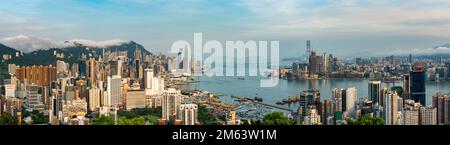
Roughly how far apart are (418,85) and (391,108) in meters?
0.25

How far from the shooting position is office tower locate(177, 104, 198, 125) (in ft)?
6.03

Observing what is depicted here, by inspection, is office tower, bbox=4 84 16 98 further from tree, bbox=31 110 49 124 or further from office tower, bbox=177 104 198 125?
office tower, bbox=177 104 198 125

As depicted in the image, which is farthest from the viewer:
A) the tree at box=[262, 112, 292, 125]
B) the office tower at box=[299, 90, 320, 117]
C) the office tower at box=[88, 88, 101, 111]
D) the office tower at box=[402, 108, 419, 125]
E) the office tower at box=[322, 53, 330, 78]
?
the office tower at box=[88, 88, 101, 111]

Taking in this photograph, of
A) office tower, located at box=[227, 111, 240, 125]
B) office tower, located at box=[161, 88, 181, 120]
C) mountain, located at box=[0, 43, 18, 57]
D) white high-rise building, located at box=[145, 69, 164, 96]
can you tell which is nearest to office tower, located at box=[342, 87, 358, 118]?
office tower, located at box=[227, 111, 240, 125]

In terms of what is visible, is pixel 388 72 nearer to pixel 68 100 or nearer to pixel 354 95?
pixel 354 95

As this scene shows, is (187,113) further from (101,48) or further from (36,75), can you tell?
(36,75)

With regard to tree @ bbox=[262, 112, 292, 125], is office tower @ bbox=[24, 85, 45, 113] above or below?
above

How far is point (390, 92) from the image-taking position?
2262 millimetres

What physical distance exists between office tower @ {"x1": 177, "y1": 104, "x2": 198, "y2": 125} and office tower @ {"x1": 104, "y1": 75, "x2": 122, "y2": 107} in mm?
406

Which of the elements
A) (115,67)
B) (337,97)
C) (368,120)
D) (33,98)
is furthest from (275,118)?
(33,98)

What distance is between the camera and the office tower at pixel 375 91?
2284mm

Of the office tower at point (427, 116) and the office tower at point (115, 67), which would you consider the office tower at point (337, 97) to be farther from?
the office tower at point (115, 67)
